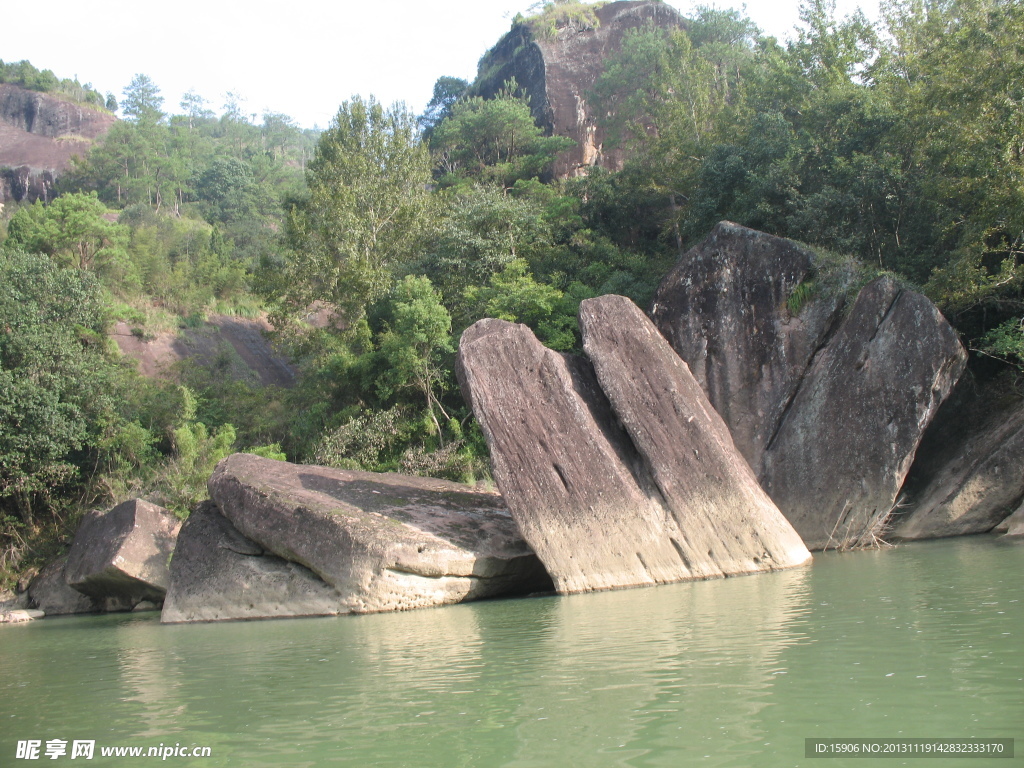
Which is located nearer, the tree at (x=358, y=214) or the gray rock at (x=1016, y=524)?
the gray rock at (x=1016, y=524)

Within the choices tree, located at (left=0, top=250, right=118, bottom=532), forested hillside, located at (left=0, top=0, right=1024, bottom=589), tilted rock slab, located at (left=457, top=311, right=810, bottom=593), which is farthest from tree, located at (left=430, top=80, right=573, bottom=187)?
tilted rock slab, located at (left=457, top=311, right=810, bottom=593)

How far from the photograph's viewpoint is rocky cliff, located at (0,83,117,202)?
63.6m

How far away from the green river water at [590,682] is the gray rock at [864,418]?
404 cm

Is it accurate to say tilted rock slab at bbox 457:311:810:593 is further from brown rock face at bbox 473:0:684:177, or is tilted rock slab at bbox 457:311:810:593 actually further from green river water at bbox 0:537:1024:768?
brown rock face at bbox 473:0:684:177

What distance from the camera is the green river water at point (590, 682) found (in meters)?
4.84

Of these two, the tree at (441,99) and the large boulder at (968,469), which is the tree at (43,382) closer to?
the large boulder at (968,469)

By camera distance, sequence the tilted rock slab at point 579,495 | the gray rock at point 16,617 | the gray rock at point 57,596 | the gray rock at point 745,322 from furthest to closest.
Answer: the gray rock at point 57,596, the gray rock at point 16,617, the gray rock at point 745,322, the tilted rock slab at point 579,495

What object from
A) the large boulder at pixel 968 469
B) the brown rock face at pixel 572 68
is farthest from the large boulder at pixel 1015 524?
the brown rock face at pixel 572 68

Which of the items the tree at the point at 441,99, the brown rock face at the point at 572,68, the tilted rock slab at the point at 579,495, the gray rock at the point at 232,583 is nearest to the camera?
the tilted rock slab at the point at 579,495

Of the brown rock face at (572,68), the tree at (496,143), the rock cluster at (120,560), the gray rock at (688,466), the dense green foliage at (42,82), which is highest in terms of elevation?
the dense green foliage at (42,82)

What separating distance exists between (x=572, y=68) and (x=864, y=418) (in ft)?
136

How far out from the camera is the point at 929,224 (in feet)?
64.5

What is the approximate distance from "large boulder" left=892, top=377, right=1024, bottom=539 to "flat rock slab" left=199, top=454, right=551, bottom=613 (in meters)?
7.48

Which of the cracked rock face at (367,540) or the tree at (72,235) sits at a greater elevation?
the tree at (72,235)
